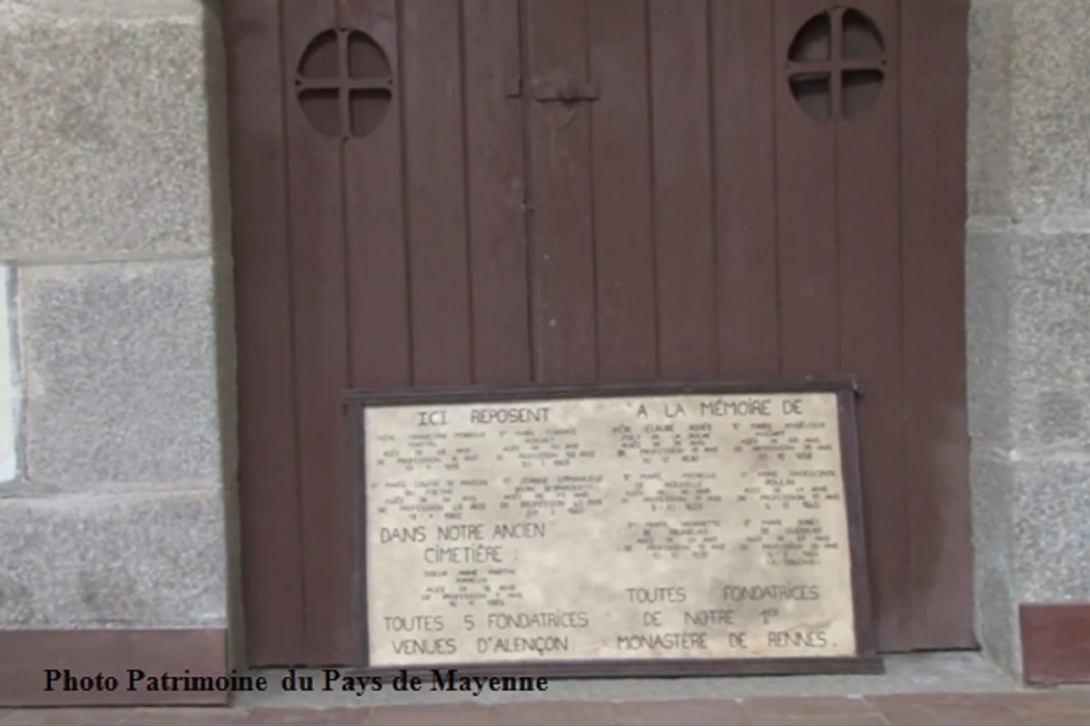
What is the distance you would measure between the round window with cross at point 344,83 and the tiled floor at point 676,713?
173cm

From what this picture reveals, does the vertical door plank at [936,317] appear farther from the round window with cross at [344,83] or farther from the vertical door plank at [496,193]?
the round window with cross at [344,83]

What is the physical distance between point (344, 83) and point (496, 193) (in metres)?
0.57

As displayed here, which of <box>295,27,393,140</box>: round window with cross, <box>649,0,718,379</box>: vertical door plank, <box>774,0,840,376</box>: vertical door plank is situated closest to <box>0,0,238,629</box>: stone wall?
<box>295,27,393,140</box>: round window with cross

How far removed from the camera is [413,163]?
4156mm

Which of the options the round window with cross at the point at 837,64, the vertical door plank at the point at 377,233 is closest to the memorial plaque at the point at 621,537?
the vertical door plank at the point at 377,233

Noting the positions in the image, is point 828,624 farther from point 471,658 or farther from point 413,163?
point 413,163

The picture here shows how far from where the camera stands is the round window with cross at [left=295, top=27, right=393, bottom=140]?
13.6 feet

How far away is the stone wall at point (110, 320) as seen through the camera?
3844 millimetres

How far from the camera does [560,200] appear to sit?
417 cm

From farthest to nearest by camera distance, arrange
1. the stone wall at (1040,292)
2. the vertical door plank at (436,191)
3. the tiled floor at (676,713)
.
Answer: the vertical door plank at (436,191), the stone wall at (1040,292), the tiled floor at (676,713)

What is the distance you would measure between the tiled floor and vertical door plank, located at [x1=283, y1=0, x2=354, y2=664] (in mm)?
386

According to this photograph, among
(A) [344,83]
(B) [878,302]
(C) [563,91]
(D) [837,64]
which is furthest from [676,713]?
(A) [344,83]

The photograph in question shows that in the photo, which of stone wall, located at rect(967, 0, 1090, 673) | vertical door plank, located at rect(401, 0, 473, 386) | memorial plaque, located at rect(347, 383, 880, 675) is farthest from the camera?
vertical door plank, located at rect(401, 0, 473, 386)

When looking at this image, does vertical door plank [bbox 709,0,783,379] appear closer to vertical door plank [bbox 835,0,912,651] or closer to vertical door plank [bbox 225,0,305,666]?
vertical door plank [bbox 835,0,912,651]
